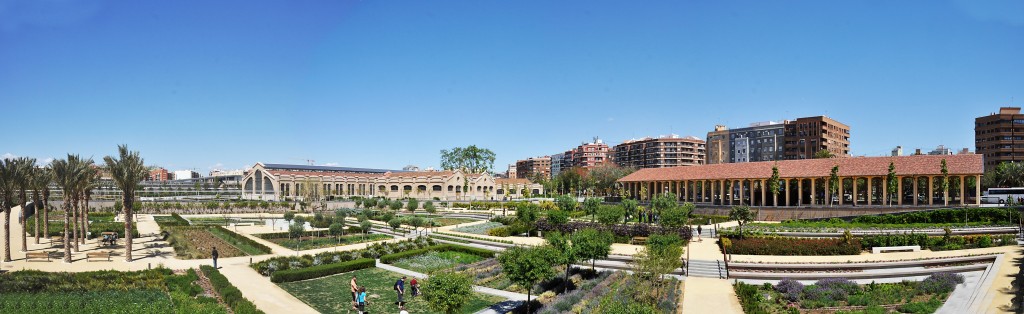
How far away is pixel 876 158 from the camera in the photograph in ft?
162

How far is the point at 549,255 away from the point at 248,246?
25.1 meters

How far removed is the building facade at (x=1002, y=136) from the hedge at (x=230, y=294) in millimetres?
108055

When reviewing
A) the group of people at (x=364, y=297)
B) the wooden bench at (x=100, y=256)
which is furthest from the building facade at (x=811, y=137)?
the wooden bench at (x=100, y=256)

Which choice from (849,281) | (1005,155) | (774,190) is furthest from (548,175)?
(849,281)

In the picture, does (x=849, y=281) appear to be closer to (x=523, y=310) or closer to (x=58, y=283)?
(x=523, y=310)

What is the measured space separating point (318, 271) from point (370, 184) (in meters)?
83.4

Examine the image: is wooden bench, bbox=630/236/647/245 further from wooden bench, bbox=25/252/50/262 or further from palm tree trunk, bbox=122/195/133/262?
wooden bench, bbox=25/252/50/262

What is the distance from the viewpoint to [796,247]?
3034cm

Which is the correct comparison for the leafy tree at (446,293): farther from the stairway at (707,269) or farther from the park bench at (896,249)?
the park bench at (896,249)

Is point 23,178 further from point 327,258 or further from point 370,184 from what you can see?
point 370,184

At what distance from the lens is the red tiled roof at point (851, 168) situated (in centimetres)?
4462

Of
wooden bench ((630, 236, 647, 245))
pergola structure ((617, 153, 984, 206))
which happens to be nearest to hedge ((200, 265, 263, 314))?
wooden bench ((630, 236, 647, 245))

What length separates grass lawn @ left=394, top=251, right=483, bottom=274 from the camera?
1188 inches

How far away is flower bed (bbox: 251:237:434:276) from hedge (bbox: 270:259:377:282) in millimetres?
1317
